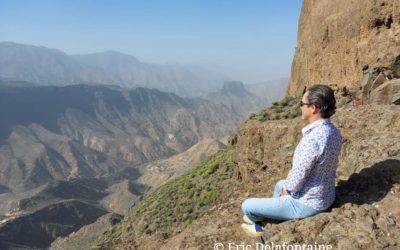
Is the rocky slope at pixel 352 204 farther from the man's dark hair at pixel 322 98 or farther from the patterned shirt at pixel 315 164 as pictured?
the man's dark hair at pixel 322 98

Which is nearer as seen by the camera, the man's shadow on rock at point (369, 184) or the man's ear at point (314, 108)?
the man's ear at point (314, 108)

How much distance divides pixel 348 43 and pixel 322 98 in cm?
2040

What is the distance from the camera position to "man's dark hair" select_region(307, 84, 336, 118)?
6.59 metres

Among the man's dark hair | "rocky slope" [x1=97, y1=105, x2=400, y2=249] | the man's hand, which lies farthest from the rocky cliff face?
the man's dark hair

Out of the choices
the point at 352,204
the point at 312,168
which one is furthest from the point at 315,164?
the point at 352,204

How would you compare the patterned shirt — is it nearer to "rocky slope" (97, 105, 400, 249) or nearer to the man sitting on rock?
the man sitting on rock

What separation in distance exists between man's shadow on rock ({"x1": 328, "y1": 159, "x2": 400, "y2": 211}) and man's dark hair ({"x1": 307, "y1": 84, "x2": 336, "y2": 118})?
165 cm

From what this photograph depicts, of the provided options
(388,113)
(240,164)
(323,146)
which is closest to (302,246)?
(323,146)

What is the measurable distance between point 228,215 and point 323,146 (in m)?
3.02

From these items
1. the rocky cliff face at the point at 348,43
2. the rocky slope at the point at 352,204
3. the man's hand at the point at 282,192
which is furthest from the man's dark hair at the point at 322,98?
the rocky cliff face at the point at 348,43

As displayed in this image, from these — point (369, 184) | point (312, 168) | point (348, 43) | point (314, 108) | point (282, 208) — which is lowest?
point (282, 208)

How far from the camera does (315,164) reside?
263 inches

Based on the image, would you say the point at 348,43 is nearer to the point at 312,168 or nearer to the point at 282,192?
the point at 282,192

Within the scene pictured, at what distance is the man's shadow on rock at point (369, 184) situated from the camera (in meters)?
7.43
